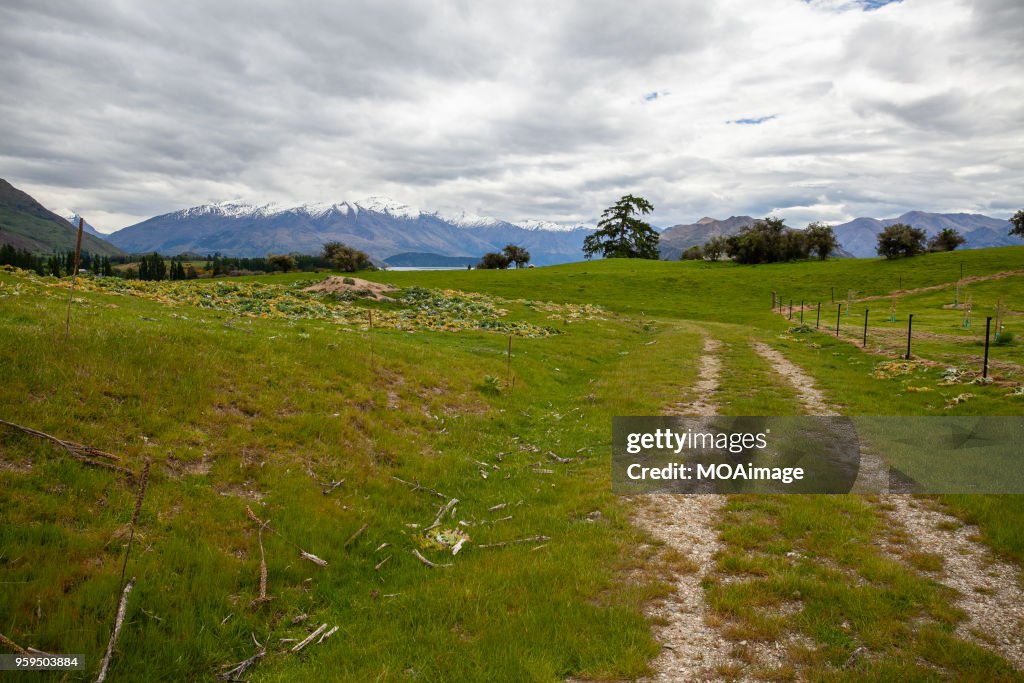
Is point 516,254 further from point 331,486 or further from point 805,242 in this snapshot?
point 331,486

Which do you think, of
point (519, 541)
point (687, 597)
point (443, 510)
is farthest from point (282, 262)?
point (687, 597)

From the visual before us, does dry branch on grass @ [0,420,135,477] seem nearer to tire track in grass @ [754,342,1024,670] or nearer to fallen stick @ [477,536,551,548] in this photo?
fallen stick @ [477,536,551,548]

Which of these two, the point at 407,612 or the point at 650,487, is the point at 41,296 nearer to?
the point at 407,612

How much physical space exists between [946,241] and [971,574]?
467ft

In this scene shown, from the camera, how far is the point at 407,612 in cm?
755

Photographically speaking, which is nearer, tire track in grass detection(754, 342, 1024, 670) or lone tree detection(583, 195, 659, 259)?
tire track in grass detection(754, 342, 1024, 670)

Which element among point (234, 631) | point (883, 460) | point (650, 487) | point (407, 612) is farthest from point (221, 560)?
point (883, 460)

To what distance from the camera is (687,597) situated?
25.5 ft

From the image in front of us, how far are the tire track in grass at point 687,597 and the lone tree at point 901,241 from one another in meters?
118

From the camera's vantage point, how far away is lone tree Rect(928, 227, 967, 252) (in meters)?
112

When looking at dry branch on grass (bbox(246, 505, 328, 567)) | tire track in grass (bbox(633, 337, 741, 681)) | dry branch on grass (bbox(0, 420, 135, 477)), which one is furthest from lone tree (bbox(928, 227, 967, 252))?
dry branch on grass (bbox(0, 420, 135, 477))

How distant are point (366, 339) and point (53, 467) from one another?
44.4 ft

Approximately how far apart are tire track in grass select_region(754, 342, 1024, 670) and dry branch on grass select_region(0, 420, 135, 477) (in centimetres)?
1320

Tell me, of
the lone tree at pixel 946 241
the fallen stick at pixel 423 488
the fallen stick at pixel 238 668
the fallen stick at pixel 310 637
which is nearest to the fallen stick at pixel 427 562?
the fallen stick at pixel 310 637
